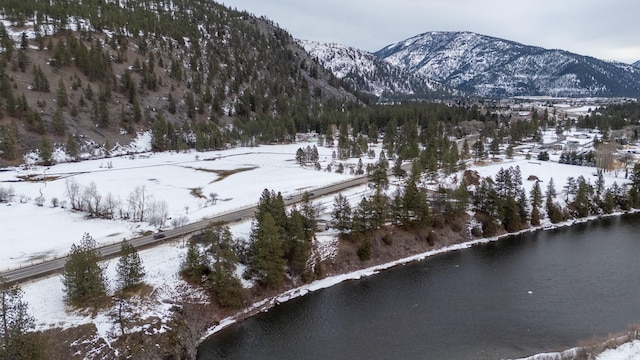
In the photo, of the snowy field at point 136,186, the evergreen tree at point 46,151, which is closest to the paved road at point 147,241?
the snowy field at point 136,186

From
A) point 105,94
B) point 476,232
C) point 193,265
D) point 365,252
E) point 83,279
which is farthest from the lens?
point 105,94

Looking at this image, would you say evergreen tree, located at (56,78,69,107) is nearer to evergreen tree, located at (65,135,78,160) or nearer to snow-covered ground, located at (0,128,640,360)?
evergreen tree, located at (65,135,78,160)

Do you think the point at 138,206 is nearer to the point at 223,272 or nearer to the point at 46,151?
the point at 223,272

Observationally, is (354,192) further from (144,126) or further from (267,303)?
(144,126)

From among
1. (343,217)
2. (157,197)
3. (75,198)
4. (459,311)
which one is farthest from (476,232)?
(75,198)

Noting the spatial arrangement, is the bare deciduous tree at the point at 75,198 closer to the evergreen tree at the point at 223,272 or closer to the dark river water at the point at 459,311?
the evergreen tree at the point at 223,272

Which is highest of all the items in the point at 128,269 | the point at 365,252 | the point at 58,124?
the point at 58,124

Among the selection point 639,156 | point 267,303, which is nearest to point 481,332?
point 267,303
